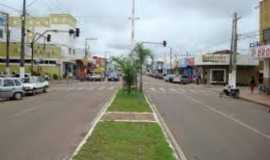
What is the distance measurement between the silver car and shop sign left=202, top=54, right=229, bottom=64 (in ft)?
164

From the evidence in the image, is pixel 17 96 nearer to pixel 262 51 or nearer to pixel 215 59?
pixel 262 51

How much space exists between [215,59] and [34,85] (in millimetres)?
44971

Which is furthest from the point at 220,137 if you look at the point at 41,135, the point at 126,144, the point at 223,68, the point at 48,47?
the point at 48,47

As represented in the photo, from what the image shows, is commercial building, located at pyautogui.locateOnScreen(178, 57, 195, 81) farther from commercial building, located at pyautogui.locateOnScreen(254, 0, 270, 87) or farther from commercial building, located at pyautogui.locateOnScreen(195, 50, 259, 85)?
commercial building, located at pyautogui.locateOnScreen(254, 0, 270, 87)

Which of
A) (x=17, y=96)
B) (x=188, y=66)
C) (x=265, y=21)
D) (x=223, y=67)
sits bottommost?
(x=17, y=96)

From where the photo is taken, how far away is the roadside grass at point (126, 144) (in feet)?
34.1

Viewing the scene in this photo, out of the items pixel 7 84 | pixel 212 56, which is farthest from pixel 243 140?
pixel 212 56

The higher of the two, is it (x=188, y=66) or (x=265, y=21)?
(x=265, y=21)

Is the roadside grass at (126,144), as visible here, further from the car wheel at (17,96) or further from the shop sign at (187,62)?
the shop sign at (187,62)

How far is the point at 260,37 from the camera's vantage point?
4894 centimetres

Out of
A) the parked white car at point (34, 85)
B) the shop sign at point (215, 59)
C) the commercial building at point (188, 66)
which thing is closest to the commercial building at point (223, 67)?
the shop sign at point (215, 59)

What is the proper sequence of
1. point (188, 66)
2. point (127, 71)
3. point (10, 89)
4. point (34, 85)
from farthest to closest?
point (188, 66), point (34, 85), point (127, 71), point (10, 89)

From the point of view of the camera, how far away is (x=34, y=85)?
135ft

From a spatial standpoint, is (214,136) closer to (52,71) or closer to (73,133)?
(73,133)
